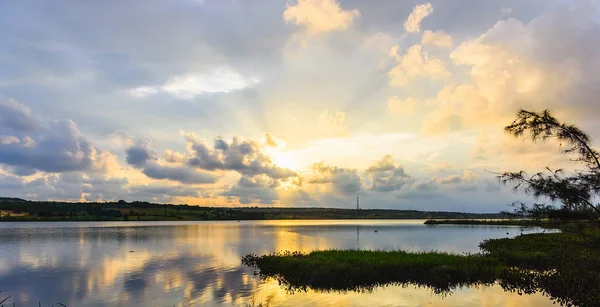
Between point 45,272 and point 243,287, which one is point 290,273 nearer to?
point 243,287

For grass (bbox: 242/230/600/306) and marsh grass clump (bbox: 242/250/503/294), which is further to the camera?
marsh grass clump (bbox: 242/250/503/294)

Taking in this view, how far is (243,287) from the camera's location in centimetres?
3525

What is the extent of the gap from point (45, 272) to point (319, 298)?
33358 millimetres

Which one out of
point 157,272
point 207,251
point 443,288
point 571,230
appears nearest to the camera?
point 571,230

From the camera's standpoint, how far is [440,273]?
3575cm

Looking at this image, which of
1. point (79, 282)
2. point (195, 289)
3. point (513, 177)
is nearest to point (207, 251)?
point (79, 282)

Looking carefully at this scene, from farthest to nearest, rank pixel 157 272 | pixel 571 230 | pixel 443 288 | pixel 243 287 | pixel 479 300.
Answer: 1. pixel 157 272
2. pixel 243 287
3. pixel 443 288
4. pixel 479 300
5. pixel 571 230

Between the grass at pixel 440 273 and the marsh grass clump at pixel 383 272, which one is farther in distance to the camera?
the marsh grass clump at pixel 383 272

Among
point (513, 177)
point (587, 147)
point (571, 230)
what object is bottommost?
point (571, 230)

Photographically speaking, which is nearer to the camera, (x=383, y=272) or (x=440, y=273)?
(x=440, y=273)

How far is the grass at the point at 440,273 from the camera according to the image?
3019 centimetres

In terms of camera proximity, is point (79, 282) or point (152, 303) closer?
point (152, 303)

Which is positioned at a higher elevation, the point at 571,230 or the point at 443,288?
the point at 571,230

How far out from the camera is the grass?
30188 mm
